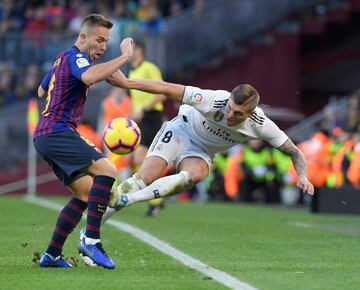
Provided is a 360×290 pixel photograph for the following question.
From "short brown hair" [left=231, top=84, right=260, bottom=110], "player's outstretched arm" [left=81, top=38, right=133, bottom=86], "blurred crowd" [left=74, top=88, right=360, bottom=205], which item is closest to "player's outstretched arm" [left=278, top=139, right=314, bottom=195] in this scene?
"short brown hair" [left=231, top=84, right=260, bottom=110]

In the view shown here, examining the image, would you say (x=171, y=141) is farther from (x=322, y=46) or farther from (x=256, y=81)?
(x=322, y=46)

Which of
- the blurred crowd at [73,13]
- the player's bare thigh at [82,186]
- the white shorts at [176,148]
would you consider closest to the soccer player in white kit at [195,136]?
the white shorts at [176,148]

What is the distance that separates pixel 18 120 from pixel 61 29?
3232 millimetres

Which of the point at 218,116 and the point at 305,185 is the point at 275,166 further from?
the point at 305,185

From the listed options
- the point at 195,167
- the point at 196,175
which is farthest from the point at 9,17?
the point at 196,175

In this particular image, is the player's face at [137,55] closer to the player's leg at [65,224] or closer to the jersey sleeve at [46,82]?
the jersey sleeve at [46,82]

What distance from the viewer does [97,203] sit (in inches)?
339

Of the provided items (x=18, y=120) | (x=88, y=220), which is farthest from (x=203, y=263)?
(x=18, y=120)

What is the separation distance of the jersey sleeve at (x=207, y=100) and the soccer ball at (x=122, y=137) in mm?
1448

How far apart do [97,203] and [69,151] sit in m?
0.45

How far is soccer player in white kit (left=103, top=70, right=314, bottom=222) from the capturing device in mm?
9477

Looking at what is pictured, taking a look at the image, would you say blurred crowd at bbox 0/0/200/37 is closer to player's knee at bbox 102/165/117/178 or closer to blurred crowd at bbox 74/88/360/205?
blurred crowd at bbox 74/88/360/205

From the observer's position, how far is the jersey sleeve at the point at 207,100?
982 centimetres

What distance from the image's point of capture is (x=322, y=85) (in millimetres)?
31531
